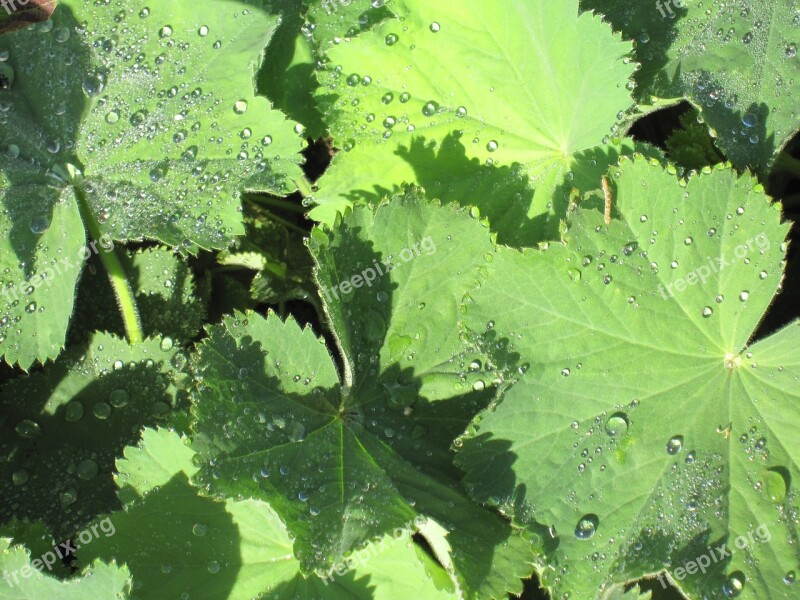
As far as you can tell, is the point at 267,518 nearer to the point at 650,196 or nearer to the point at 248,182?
the point at 248,182

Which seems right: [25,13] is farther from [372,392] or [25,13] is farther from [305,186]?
[372,392]

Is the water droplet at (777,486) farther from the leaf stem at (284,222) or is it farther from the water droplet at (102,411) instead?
the water droplet at (102,411)

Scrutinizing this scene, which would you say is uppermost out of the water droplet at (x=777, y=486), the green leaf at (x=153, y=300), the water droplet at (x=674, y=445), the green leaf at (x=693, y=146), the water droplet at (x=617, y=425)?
the green leaf at (x=693, y=146)

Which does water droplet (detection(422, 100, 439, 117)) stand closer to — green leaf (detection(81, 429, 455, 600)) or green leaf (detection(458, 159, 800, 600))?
green leaf (detection(458, 159, 800, 600))

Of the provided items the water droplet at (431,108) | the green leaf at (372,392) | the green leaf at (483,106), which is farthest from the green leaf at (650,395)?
the water droplet at (431,108)

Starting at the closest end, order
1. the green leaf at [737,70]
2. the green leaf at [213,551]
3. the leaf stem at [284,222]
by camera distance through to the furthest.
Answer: the green leaf at [213,551]
the green leaf at [737,70]
the leaf stem at [284,222]

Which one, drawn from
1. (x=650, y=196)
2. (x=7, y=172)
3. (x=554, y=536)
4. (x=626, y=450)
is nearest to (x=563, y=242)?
(x=650, y=196)
